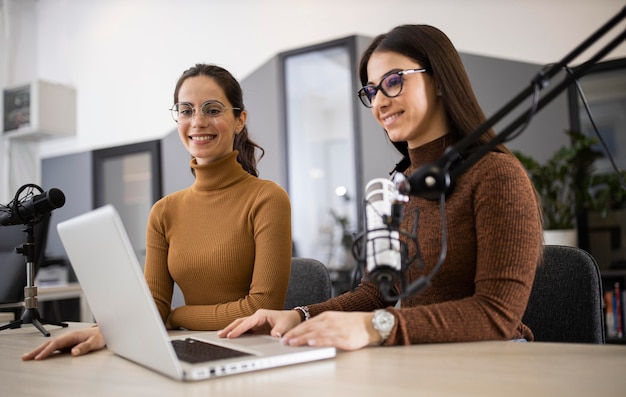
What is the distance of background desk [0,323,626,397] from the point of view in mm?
729

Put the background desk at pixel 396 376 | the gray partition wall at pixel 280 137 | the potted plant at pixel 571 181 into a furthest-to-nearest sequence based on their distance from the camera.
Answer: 1. the gray partition wall at pixel 280 137
2. the potted plant at pixel 571 181
3. the background desk at pixel 396 376

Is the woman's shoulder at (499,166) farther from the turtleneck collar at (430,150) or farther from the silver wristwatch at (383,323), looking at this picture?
the silver wristwatch at (383,323)

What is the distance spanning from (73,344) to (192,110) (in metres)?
0.81

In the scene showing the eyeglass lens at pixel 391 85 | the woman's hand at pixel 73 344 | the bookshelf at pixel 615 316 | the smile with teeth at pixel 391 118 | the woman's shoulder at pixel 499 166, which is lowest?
the bookshelf at pixel 615 316

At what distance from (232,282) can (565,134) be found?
3011 millimetres

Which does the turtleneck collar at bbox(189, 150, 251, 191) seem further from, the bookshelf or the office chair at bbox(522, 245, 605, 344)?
the bookshelf

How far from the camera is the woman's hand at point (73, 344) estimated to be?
1090mm

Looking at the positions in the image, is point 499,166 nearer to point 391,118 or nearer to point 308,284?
point 391,118

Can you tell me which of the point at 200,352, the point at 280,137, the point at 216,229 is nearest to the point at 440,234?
the point at 200,352

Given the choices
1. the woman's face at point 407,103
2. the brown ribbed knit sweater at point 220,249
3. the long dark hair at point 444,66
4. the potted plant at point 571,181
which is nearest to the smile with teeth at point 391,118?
the woman's face at point 407,103

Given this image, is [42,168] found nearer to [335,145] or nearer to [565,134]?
[335,145]

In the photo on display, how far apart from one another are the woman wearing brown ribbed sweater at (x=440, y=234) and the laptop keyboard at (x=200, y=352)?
0.09 meters

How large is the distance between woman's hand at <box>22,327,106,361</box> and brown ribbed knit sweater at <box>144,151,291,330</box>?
0.35 meters

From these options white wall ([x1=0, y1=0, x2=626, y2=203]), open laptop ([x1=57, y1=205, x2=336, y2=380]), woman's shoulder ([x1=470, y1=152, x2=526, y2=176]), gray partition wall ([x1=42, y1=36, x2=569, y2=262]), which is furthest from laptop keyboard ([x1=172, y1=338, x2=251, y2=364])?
white wall ([x1=0, y1=0, x2=626, y2=203])
